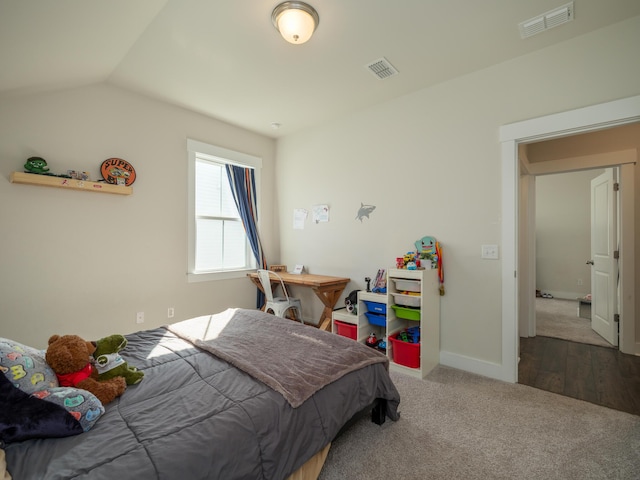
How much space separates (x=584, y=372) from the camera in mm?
2697

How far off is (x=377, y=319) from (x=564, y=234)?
17.5 feet

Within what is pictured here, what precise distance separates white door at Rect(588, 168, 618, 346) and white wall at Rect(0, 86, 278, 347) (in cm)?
454

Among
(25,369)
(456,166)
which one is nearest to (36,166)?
(25,369)

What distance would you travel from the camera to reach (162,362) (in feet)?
5.36

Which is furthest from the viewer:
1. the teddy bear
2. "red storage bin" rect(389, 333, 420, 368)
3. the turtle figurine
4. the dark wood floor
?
"red storage bin" rect(389, 333, 420, 368)

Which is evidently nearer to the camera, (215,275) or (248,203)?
(215,275)

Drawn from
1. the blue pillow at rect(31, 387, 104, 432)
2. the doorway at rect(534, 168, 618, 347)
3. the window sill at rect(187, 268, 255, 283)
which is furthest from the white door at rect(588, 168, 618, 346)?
the blue pillow at rect(31, 387, 104, 432)

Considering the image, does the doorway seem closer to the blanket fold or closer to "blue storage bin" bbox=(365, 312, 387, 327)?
"blue storage bin" bbox=(365, 312, 387, 327)

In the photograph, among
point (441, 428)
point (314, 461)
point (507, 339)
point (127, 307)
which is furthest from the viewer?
point (127, 307)

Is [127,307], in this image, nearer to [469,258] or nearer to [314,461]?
[314,461]

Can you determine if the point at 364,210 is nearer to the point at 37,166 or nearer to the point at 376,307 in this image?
the point at 376,307

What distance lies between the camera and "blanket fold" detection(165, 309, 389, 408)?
4.72 ft

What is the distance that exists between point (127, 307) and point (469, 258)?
3.28 meters

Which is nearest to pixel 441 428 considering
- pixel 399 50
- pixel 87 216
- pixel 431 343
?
A: pixel 431 343
